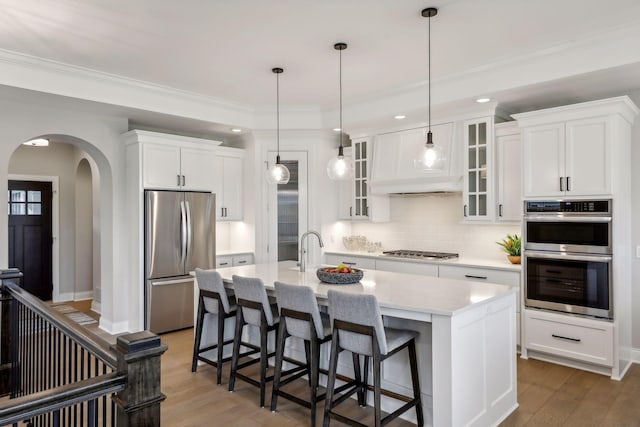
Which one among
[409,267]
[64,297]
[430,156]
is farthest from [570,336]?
[64,297]

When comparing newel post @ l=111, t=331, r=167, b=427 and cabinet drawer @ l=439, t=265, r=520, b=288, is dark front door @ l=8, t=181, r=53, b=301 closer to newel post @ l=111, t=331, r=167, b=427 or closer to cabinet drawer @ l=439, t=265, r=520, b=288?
cabinet drawer @ l=439, t=265, r=520, b=288

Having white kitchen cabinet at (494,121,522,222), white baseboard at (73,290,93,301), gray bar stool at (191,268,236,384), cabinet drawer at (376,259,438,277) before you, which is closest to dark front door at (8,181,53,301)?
white baseboard at (73,290,93,301)

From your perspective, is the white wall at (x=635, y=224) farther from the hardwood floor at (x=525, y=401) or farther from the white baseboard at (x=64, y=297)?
the white baseboard at (x=64, y=297)

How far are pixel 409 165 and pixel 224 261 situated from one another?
277cm

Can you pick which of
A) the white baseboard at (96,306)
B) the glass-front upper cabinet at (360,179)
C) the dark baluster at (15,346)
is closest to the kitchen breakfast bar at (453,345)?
the dark baluster at (15,346)

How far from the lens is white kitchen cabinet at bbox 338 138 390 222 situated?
224 inches

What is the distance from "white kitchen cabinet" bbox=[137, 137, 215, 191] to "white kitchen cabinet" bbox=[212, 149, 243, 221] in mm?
208

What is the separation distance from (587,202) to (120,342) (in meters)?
3.82

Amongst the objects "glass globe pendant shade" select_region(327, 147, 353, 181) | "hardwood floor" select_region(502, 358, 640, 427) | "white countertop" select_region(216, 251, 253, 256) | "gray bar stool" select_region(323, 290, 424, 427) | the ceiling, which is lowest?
"hardwood floor" select_region(502, 358, 640, 427)

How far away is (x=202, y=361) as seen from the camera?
3.76 m

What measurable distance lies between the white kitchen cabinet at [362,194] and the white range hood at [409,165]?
6.5 inches

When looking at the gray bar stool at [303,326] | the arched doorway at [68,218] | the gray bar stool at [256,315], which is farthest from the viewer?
the arched doorway at [68,218]

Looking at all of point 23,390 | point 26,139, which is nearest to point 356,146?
point 26,139

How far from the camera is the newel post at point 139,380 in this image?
133 centimetres
